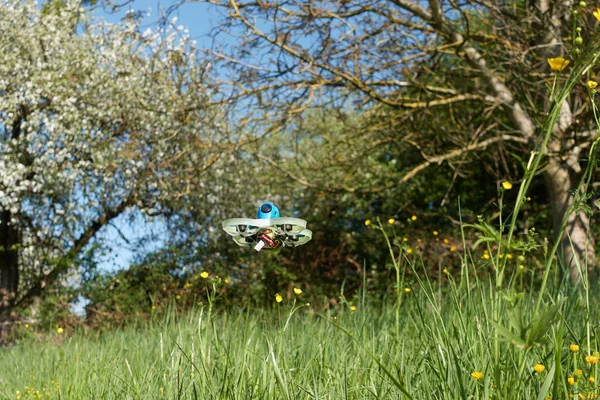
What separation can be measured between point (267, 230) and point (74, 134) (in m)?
6.92

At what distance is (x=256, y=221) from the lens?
4.62 feet

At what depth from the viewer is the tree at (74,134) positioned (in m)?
7.70

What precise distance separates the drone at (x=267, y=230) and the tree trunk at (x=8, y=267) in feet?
25.3

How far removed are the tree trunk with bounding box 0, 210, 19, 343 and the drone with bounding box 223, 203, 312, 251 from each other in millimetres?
7701

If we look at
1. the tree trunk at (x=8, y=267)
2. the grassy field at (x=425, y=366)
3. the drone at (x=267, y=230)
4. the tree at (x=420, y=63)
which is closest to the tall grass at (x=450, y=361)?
the grassy field at (x=425, y=366)

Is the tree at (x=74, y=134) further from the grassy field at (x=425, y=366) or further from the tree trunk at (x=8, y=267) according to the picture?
the grassy field at (x=425, y=366)

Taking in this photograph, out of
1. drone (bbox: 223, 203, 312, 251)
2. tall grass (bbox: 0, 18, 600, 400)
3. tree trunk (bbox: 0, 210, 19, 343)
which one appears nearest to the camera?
tall grass (bbox: 0, 18, 600, 400)

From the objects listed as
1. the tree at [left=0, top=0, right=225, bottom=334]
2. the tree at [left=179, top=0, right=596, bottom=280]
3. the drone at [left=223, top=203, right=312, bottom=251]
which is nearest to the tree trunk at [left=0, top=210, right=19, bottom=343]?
the tree at [left=0, top=0, right=225, bottom=334]

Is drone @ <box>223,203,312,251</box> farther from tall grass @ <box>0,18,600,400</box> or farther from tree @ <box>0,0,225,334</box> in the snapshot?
tree @ <box>0,0,225,334</box>

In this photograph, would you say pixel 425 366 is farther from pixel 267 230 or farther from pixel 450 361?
pixel 267 230

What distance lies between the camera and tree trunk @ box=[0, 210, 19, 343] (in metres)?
8.33

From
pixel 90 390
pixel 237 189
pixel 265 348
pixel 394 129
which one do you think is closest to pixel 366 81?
pixel 394 129

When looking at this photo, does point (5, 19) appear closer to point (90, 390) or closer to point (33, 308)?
point (33, 308)

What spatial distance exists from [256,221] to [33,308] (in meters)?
8.05
